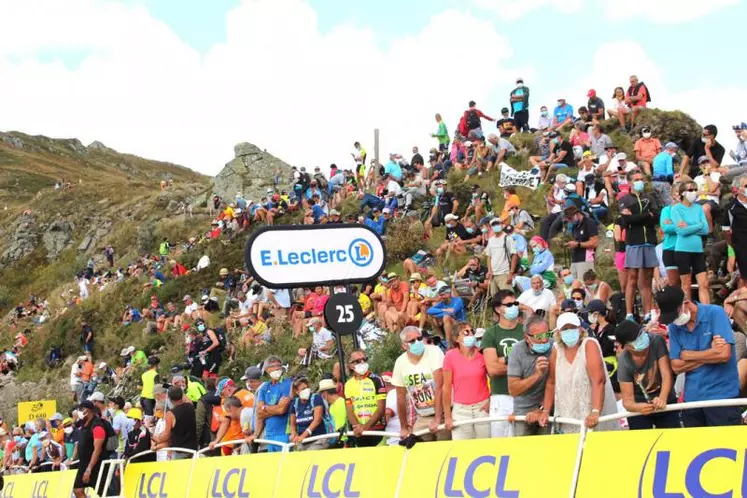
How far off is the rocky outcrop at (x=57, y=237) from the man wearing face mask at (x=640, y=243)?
54.9m

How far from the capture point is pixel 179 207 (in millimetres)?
53594

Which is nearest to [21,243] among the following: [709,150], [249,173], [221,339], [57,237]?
[57,237]

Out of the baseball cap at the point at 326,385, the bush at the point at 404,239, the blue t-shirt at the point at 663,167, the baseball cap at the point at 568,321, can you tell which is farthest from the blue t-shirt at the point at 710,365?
the bush at the point at 404,239

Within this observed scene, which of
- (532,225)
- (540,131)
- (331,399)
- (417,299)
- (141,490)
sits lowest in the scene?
(141,490)

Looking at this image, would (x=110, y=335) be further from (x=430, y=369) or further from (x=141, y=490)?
(x=430, y=369)

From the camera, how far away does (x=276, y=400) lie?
38.3 ft

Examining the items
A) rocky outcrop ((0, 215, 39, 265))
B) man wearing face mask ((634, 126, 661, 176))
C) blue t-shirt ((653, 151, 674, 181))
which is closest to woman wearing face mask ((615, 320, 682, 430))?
blue t-shirt ((653, 151, 674, 181))

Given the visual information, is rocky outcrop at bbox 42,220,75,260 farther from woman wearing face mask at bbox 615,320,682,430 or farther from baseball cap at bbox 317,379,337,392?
woman wearing face mask at bbox 615,320,682,430

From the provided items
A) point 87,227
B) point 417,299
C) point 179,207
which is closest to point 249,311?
point 417,299

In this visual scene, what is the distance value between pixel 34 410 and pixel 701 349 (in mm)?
19658

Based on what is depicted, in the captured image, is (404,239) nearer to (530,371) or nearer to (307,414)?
(307,414)

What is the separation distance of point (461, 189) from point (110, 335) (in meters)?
14.4

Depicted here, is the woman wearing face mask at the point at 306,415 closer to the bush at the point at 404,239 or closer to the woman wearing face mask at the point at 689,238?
the woman wearing face mask at the point at 689,238

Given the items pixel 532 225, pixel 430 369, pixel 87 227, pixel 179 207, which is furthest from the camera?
pixel 87 227
